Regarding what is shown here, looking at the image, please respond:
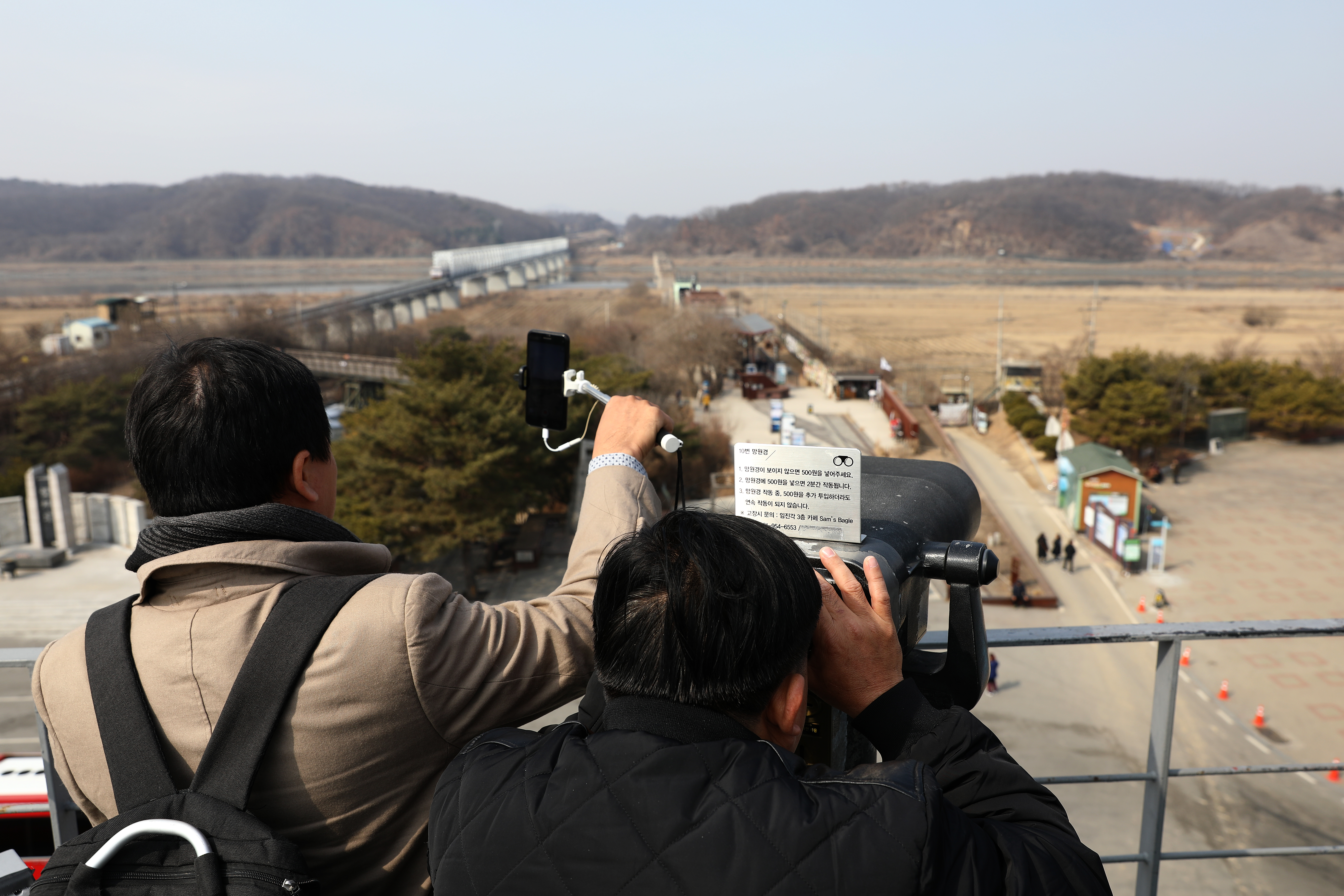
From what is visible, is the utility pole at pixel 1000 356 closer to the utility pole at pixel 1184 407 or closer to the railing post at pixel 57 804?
Result: the utility pole at pixel 1184 407

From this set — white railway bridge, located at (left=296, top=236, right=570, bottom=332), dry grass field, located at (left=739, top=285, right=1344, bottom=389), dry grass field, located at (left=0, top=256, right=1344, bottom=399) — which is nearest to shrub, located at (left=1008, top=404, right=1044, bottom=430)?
dry grass field, located at (left=0, top=256, right=1344, bottom=399)

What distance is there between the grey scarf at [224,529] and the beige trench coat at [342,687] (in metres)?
0.02

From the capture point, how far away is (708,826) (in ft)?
3.28

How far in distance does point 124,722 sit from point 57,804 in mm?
1006

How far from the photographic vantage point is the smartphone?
198 centimetres

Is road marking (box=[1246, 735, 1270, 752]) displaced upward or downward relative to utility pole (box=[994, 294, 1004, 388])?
downward

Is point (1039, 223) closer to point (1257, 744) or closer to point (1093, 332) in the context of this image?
point (1093, 332)

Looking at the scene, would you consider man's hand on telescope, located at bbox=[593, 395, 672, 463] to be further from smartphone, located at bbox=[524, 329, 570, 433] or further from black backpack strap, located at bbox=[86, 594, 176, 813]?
black backpack strap, located at bbox=[86, 594, 176, 813]

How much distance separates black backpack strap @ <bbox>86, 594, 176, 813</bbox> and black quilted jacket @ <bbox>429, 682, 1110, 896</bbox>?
1.38 feet

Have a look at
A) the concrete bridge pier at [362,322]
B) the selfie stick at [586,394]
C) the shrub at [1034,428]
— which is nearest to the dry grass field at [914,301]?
the concrete bridge pier at [362,322]

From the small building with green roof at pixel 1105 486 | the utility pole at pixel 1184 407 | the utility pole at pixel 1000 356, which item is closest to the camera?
the small building with green roof at pixel 1105 486

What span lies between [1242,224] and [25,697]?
179 m

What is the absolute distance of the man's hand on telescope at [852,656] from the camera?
131cm

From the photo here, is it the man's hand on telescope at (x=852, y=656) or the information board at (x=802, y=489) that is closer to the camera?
the man's hand on telescope at (x=852, y=656)
